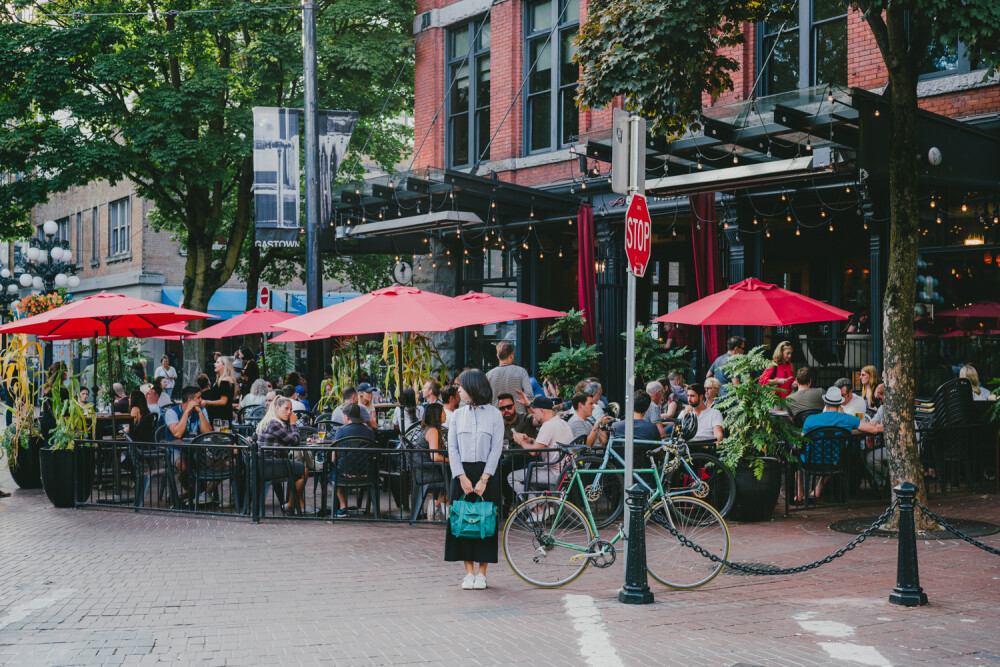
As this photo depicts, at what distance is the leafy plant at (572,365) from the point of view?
15789 mm

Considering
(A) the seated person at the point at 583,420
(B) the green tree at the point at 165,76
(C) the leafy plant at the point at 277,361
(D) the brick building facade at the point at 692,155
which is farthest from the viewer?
(C) the leafy plant at the point at 277,361

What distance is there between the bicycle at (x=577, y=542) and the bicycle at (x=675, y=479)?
35cm

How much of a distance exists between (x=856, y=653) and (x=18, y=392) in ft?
36.4

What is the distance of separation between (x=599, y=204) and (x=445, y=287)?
15.9 feet

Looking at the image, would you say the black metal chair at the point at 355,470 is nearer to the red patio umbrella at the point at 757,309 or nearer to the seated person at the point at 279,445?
the seated person at the point at 279,445

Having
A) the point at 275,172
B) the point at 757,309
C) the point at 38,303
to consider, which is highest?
the point at 275,172

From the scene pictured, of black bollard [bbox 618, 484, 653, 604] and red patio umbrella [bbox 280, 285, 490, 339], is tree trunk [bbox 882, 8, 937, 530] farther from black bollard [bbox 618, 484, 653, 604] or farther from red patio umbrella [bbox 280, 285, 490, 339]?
red patio umbrella [bbox 280, 285, 490, 339]

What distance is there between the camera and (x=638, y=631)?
6004mm

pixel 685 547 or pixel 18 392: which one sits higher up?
pixel 18 392

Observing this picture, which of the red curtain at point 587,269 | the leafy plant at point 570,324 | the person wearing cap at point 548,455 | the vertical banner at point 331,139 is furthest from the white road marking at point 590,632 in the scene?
the vertical banner at point 331,139

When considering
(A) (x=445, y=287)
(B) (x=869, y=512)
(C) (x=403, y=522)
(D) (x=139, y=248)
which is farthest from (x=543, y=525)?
(D) (x=139, y=248)

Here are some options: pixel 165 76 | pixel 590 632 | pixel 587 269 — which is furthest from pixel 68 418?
pixel 165 76

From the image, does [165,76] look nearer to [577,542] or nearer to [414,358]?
[414,358]

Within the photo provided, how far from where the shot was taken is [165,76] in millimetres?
24109
